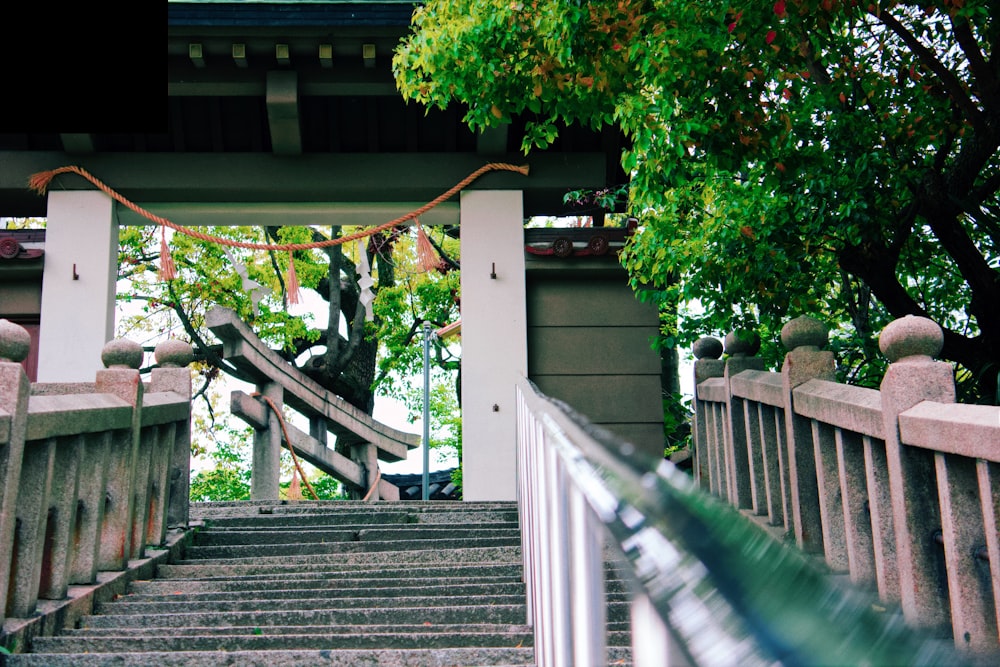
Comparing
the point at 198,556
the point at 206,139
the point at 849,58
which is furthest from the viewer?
the point at 206,139

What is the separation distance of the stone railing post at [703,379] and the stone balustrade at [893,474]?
916mm

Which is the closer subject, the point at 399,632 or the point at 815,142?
the point at 399,632

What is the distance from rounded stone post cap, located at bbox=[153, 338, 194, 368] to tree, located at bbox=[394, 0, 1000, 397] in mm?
1987

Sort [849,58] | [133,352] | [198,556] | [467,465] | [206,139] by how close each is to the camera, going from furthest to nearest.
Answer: [206,139]
[467,465]
[849,58]
[198,556]
[133,352]

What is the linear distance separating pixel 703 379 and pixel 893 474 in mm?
2497

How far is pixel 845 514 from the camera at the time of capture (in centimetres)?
303

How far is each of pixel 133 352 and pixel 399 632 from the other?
1.89 m

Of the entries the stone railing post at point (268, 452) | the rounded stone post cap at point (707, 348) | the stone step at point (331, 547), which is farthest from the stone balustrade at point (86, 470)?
the stone railing post at point (268, 452)

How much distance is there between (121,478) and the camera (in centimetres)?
380

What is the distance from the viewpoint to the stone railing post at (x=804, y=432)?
3422 mm

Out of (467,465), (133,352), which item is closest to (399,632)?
(133,352)

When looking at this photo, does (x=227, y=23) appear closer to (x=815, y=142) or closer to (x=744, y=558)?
(x=815, y=142)

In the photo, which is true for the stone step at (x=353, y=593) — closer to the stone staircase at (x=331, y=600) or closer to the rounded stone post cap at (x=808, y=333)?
the stone staircase at (x=331, y=600)

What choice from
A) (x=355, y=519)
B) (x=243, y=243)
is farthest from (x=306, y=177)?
(x=355, y=519)
